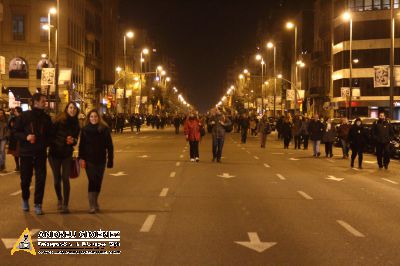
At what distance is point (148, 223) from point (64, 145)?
1996mm

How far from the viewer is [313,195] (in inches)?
645

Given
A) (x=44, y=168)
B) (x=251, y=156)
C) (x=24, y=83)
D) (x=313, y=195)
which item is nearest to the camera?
(x=44, y=168)

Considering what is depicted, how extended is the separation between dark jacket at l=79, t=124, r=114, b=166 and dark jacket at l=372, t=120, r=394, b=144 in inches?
553

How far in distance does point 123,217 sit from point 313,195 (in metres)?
5.43

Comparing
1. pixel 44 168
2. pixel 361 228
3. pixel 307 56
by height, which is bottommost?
pixel 361 228

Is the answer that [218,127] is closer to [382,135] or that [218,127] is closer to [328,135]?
[382,135]

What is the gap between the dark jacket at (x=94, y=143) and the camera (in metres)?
12.5

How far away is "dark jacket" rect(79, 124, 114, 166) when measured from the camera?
12.5 metres

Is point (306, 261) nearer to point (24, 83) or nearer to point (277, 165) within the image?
point (277, 165)

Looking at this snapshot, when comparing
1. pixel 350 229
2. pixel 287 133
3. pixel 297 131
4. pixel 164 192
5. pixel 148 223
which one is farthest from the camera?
pixel 287 133

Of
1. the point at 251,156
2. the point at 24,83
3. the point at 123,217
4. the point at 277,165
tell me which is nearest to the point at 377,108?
the point at 24,83

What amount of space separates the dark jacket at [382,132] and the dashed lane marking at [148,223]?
13.6m

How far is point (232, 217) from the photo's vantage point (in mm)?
12594

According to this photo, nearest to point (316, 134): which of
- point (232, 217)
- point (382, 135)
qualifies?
point (382, 135)
